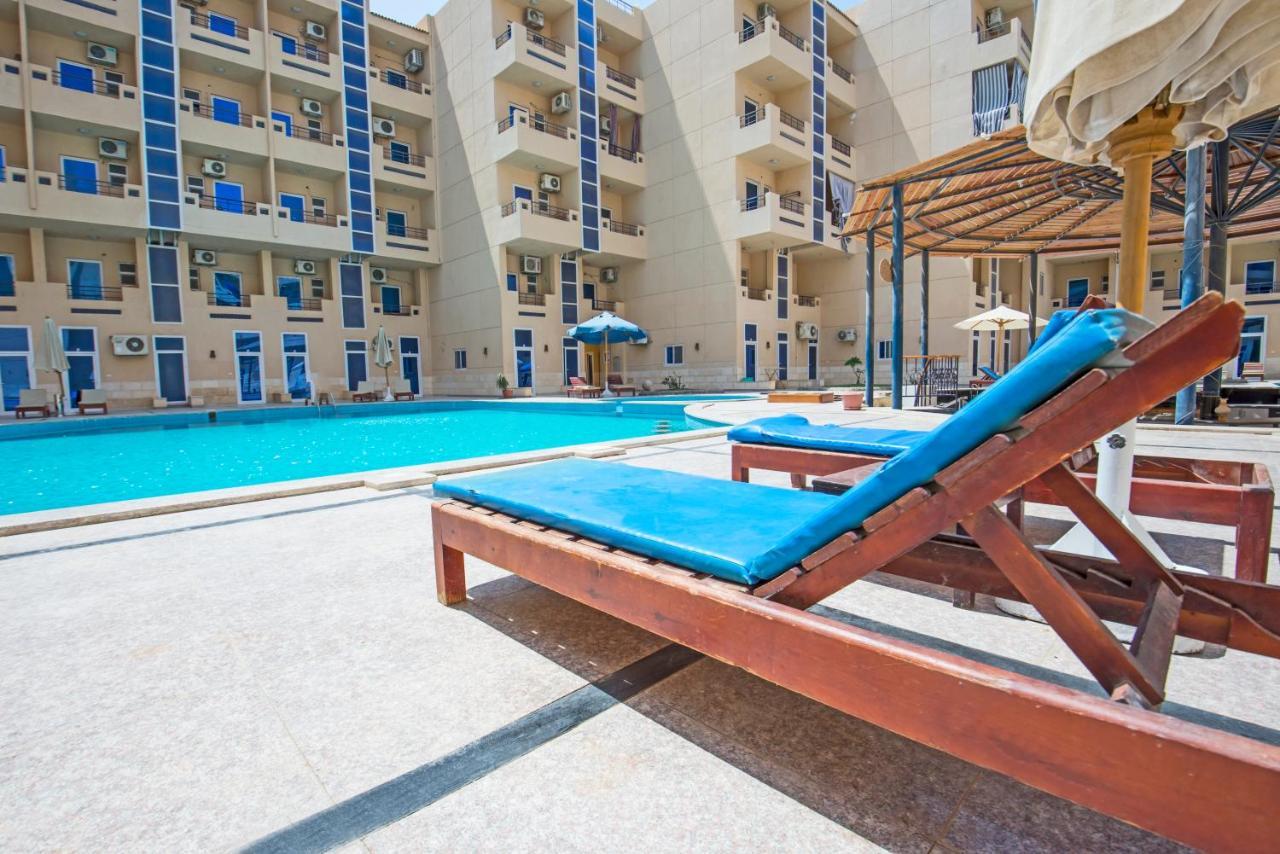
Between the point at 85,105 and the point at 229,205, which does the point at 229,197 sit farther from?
the point at 85,105

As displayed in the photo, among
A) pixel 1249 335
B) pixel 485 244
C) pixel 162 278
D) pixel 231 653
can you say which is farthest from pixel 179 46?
pixel 1249 335

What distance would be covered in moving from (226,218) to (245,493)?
707 inches

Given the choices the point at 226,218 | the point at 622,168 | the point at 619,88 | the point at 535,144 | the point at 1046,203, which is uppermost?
the point at 619,88

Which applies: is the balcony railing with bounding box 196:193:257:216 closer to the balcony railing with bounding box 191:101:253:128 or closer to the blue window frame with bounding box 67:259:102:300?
the balcony railing with bounding box 191:101:253:128

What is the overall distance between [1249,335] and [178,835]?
3171cm

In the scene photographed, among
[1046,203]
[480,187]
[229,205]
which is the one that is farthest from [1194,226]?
[229,205]

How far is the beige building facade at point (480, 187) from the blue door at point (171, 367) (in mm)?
105

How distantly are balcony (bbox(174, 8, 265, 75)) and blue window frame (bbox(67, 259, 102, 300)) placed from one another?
6.70m

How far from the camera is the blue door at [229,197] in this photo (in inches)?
732

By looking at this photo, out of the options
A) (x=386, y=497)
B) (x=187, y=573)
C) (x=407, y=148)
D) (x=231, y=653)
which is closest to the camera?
(x=231, y=653)

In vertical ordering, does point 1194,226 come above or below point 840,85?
below

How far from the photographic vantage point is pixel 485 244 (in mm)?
21250

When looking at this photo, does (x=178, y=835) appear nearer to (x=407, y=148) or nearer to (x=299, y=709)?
(x=299, y=709)

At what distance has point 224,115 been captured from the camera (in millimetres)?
19109
